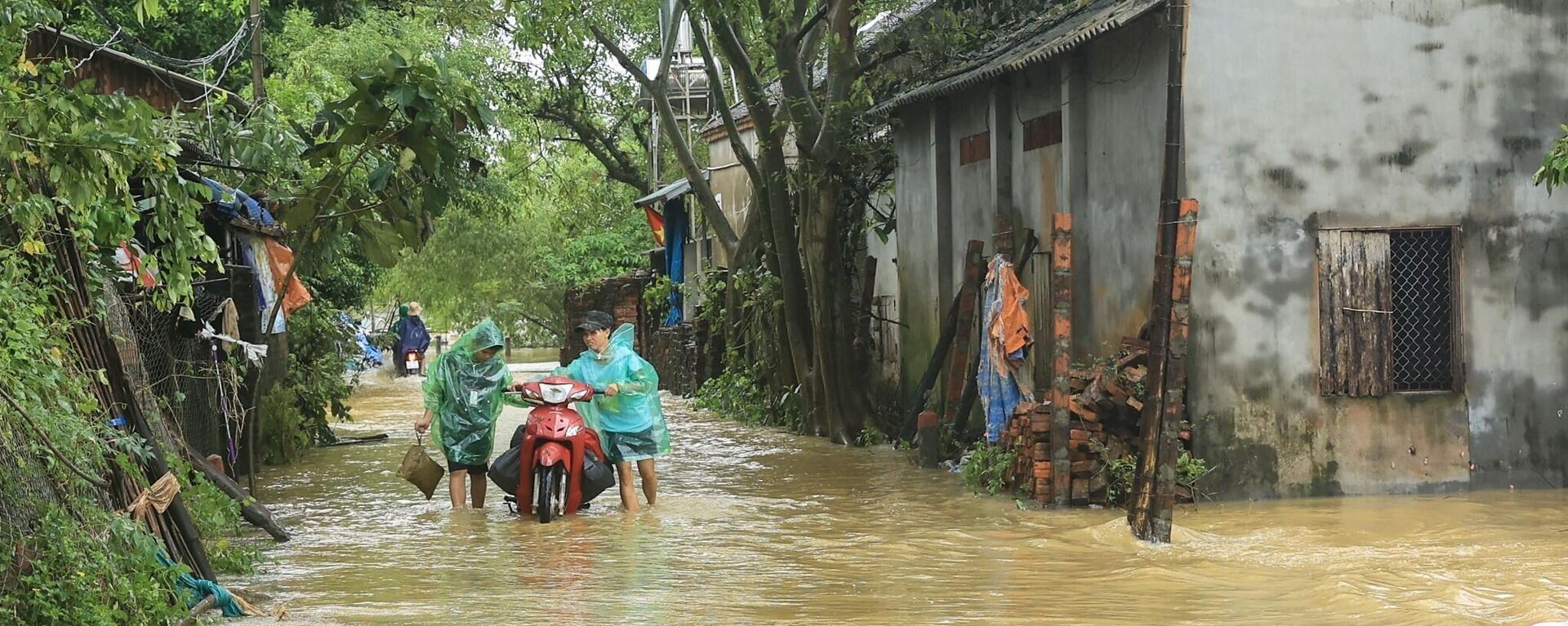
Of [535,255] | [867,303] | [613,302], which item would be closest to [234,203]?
[867,303]

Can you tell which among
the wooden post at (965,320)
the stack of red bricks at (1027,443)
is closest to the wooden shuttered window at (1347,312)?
the stack of red bricks at (1027,443)

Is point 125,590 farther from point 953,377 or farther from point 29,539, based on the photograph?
point 953,377

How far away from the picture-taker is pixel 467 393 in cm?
1186

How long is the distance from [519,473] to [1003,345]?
13.5 ft

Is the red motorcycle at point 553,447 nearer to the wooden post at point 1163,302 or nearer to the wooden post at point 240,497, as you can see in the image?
the wooden post at point 240,497

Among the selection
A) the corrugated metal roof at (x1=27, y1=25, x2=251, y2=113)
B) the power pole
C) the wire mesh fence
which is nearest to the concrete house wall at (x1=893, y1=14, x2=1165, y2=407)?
the corrugated metal roof at (x1=27, y1=25, x2=251, y2=113)

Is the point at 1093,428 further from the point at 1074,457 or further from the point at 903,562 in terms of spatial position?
the point at 903,562

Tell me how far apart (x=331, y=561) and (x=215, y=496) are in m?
0.97

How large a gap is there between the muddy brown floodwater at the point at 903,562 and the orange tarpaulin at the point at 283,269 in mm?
1652

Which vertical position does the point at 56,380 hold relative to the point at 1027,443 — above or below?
above

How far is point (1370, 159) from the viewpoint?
12.2 m

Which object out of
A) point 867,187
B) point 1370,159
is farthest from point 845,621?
point 867,187

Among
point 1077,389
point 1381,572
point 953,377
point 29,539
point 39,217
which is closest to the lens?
point 29,539

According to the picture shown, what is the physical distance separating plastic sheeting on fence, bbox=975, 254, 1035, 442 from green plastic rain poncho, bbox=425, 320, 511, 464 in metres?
4.03
